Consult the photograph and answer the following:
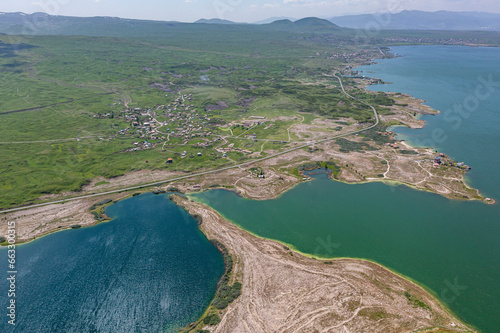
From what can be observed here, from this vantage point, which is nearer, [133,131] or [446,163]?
[446,163]

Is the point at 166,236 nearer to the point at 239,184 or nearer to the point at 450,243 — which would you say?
the point at 239,184

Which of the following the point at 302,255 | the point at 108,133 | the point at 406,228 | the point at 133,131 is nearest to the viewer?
the point at 302,255

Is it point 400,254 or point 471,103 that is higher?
point 471,103

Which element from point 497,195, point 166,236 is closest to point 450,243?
point 497,195

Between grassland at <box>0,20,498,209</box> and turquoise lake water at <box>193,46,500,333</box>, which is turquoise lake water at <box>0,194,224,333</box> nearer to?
turquoise lake water at <box>193,46,500,333</box>

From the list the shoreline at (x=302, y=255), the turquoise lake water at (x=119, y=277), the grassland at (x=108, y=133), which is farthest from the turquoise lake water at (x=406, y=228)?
the grassland at (x=108, y=133)

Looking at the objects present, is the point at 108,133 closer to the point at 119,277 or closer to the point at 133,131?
the point at 133,131

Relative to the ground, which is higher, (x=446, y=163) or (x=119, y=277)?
(x=446, y=163)

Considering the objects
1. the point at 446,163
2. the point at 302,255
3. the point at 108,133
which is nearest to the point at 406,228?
the point at 302,255

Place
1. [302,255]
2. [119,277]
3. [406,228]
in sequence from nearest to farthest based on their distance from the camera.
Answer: [119,277]
[302,255]
[406,228]
